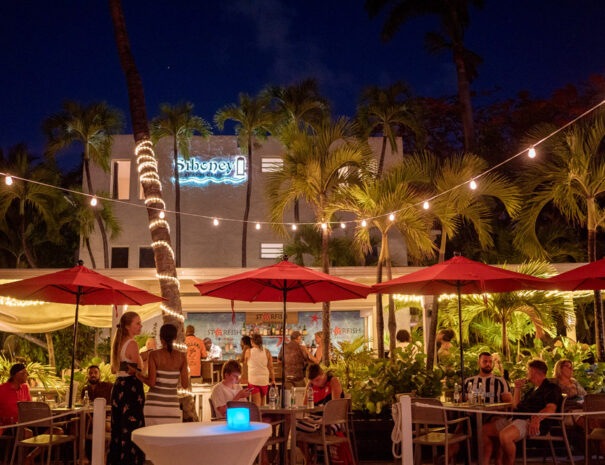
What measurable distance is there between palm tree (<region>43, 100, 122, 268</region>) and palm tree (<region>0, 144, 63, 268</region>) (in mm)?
1227

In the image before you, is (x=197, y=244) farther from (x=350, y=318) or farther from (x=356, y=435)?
(x=356, y=435)

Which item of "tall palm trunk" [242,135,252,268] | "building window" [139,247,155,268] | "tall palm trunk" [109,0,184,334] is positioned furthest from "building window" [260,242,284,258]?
"tall palm trunk" [109,0,184,334]

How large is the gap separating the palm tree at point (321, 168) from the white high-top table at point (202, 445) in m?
8.98

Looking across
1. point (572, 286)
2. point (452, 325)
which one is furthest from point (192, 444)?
point (452, 325)

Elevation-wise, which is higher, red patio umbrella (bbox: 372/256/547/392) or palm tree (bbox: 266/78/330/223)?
palm tree (bbox: 266/78/330/223)

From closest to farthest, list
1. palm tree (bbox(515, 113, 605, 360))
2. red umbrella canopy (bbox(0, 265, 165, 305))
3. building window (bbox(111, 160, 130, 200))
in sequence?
red umbrella canopy (bbox(0, 265, 165, 305)) < palm tree (bbox(515, 113, 605, 360)) < building window (bbox(111, 160, 130, 200))

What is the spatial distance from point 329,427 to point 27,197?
1749 cm

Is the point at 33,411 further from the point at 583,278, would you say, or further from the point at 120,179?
the point at 120,179

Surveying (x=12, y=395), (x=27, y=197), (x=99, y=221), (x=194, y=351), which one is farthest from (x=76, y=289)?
(x=27, y=197)

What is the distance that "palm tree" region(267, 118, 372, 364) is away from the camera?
42.6 ft

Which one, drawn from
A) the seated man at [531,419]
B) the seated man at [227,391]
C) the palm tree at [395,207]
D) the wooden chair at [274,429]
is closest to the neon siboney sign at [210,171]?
the palm tree at [395,207]

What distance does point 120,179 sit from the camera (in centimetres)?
2256

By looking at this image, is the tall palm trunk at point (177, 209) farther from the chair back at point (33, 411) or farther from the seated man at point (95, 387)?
the chair back at point (33, 411)

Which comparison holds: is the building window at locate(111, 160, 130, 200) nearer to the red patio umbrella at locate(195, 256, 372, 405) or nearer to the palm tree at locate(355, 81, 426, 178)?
the palm tree at locate(355, 81, 426, 178)
